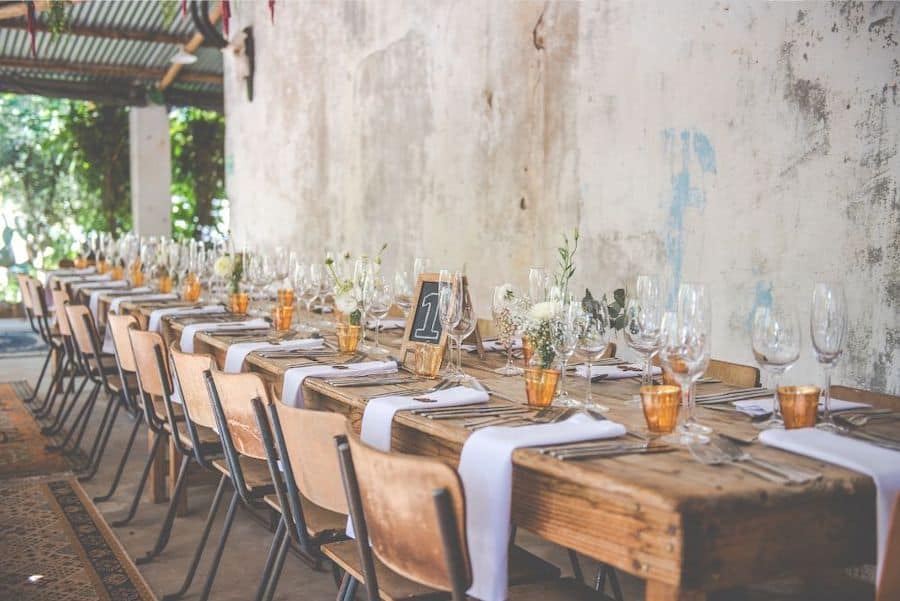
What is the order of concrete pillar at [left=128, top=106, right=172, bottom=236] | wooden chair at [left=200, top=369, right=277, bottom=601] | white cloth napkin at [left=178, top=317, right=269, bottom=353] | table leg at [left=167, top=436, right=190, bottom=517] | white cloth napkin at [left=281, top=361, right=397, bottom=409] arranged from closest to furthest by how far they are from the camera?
wooden chair at [left=200, top=369, right=277, bottom=601]
white cloth napkin at [left=281, top=361, right=397, bottom=409]
white cloth napkin at [left=178, top=317, right=269, bottom=353]
table leg at [left=167, top=436, right=190, bottom=517]
concrete pillar at [left=128, top=106, right=172, bottom=236]

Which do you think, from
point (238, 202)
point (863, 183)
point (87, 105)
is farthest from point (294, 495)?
point (87, 105)

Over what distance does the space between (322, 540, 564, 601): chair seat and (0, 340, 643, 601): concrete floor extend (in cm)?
115

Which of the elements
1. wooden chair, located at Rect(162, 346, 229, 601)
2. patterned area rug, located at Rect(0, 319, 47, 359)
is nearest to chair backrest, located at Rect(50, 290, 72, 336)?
wooden chair, located at Rect(162, 346, 229, 601)

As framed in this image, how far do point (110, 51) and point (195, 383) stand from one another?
11313mm

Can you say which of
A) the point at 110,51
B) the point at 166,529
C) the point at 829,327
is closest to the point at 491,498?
the point at 829,327

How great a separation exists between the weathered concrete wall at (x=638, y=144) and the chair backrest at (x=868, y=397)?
0.89 m

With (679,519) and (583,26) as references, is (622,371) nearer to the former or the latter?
(679,519)

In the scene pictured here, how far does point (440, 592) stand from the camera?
2.12 meters

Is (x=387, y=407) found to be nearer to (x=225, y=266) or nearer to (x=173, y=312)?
(x=225, y=266)

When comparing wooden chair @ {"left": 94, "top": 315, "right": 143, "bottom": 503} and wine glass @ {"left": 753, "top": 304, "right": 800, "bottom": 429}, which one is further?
wooden chair @ {"left": 94, "top": 315, "right": 143, "bottom": 503}

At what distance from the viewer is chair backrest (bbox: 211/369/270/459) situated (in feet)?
8.48

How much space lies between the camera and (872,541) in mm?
1766

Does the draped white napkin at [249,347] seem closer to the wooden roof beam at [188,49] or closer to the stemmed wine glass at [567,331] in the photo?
the stemmed wine glass at [567,331]

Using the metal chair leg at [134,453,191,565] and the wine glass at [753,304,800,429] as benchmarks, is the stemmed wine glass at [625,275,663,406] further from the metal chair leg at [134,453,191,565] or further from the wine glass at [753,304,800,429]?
the metal chair leg at [134,453,191,565]
